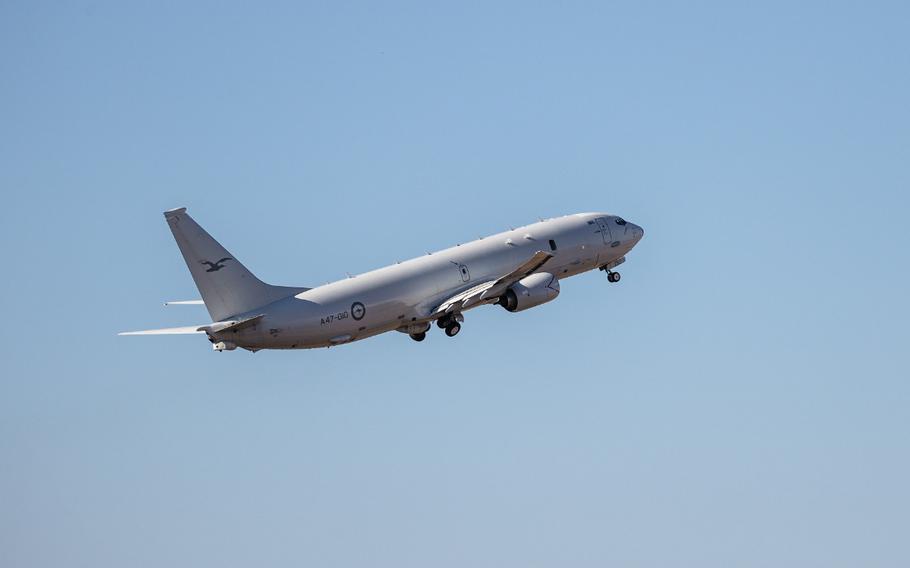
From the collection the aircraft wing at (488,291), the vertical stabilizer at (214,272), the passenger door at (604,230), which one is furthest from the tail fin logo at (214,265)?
the passenger door at (604,230)

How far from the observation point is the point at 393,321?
96125mm

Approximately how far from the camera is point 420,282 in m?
97.3

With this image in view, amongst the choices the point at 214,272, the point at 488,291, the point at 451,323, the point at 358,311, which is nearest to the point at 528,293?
the point at 488,291

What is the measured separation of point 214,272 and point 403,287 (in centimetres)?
1077

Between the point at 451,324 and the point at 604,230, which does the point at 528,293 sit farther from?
the point at 604,230

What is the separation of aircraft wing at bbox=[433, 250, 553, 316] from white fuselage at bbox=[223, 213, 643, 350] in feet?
1.76

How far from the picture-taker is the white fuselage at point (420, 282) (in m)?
91.4

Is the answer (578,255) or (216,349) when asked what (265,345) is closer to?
(216,349)

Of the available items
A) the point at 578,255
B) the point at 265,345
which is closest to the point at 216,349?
the point at 265,345

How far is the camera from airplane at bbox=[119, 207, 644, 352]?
90.4m

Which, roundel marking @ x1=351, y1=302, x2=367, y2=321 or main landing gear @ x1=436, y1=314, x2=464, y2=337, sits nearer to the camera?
roundel marking @ x1=351, y1=302, x2=367, y2=321

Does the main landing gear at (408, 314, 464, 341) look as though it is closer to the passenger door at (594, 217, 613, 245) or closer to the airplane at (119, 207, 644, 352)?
the airplane at (119, 207, 644, 352)

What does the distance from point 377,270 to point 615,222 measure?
62.8ft

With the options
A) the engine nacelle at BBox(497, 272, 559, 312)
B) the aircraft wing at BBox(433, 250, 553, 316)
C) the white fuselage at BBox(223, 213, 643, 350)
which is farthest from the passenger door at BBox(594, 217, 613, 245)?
the aircraft wing at BBox(433, 250, 553, 316)
